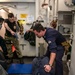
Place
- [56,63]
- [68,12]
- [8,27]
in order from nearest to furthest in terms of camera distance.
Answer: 1. [56,63]
2. [8,27]
3. [68,12]

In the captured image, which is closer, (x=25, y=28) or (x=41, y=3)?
(x=41, y=3)

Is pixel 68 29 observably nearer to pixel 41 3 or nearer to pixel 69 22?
pixel 69 22

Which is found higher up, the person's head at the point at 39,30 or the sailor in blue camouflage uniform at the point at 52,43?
the person's head at the point at 39,30

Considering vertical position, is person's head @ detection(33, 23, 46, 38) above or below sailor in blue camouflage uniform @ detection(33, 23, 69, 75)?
above

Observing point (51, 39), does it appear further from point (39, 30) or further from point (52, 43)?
point (39, 30)

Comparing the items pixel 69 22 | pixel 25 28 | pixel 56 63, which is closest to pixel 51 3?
pixel 69 22

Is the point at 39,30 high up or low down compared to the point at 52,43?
up

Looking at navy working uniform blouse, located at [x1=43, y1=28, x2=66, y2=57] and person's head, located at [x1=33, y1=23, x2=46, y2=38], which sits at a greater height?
person's head, located at [x1=33, y1=23, x2=46, y2=38]

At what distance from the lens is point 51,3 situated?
4.71 metres

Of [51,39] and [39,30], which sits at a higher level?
[39,30]

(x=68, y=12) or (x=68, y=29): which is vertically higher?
(x=68, y=12)

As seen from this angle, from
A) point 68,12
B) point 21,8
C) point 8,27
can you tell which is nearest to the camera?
point 8,27

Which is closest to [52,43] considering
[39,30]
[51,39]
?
[51,39]

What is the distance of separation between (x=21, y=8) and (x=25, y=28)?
64 centimetres
